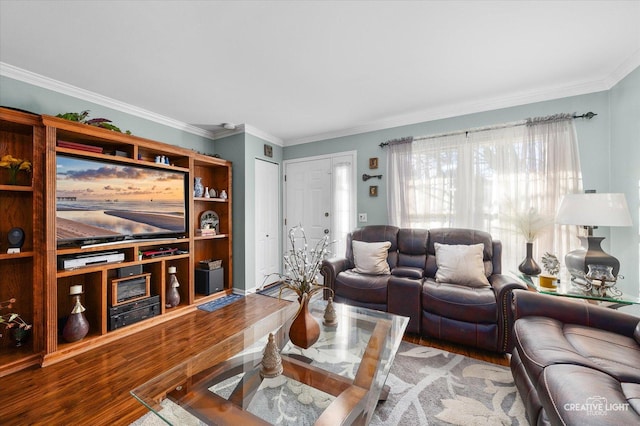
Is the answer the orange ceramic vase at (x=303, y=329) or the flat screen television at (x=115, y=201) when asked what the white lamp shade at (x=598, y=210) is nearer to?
the orange ceramic vase at (x=303, y=329)

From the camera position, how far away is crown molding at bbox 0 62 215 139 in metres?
A: 2.22

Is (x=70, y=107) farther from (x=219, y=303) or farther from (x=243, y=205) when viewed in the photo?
(x=219, y=303)

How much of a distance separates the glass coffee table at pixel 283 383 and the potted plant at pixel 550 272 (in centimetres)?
127

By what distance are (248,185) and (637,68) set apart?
165 inches

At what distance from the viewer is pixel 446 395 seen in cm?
165

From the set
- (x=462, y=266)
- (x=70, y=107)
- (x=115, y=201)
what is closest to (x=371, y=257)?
(x=462, y=266)

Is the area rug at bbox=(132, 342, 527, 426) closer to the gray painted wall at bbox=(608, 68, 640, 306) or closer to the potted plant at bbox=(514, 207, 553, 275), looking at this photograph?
the potted plant at bbox=(514, 207, 553, 275)

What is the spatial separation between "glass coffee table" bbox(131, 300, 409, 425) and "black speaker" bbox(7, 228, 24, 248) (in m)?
1.96

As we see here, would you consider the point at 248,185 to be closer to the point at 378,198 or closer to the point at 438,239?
the point at 378,198

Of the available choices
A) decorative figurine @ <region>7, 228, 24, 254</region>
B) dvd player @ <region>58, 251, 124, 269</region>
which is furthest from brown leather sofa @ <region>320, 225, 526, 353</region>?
decorative figurine @ <region>7, 228, 24, 254</region>

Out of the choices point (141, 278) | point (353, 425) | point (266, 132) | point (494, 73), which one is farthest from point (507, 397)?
point (266, 132)

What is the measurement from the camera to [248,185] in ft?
12.5

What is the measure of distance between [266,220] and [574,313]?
12.1ft

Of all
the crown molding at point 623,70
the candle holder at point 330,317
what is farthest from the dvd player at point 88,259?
the crown molding at point 623,70
